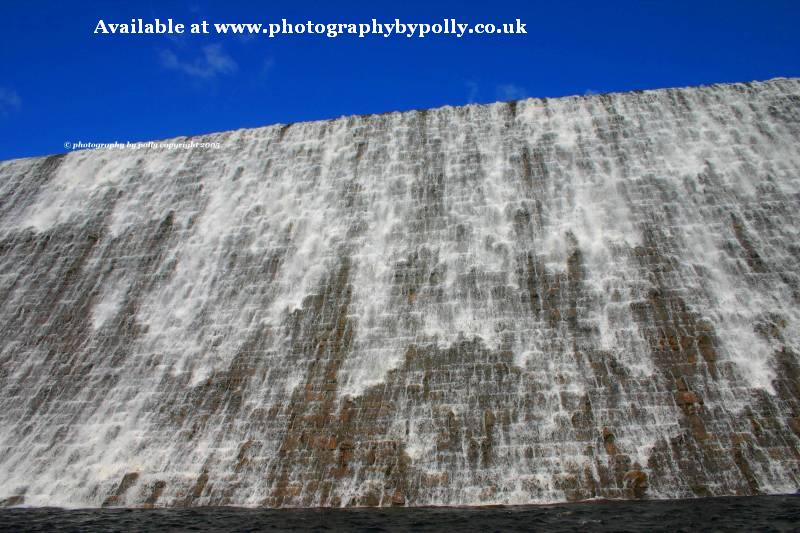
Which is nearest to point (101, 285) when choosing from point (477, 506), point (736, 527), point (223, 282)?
point (223, 282)

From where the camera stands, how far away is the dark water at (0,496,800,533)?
11.6 m

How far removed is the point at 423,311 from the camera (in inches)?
742

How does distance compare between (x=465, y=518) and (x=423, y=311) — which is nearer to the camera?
(x=465, y=518)

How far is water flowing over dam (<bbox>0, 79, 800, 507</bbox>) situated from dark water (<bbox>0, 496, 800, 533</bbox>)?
0.68m

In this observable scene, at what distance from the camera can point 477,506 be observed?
46.1 ft

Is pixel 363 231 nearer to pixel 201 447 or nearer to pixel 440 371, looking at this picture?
pixel 440 371

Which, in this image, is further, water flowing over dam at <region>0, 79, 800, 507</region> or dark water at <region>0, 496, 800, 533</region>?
water flowing over dam at <region>0, 79, 800, 507</region>

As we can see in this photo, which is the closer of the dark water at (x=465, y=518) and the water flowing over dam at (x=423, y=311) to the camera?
the dark water at (x=465, y=518)

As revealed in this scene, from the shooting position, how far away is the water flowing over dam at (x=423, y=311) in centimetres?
1519

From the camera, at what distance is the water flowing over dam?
1519 cm

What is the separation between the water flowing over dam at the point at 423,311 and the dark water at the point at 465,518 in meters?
0.68

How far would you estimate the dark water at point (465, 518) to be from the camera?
37.9ft

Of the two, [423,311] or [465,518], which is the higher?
[465,518]

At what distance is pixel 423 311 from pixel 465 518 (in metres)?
6.97
